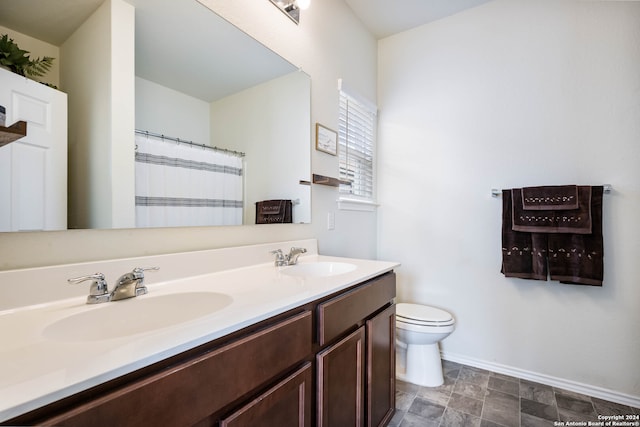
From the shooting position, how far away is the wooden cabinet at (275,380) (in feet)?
1.56

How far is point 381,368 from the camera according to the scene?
1345mm

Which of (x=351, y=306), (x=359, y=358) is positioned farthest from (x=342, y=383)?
(x=351, y=306)

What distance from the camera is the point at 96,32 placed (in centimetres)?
90

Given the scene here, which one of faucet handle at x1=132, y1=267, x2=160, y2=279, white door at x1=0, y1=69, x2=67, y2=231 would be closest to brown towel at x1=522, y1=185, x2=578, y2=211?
faucet handle at x1=132, y1=267, x2=160, y2=279

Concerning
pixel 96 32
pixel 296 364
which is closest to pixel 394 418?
pixel 296 364

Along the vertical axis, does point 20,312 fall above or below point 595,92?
below

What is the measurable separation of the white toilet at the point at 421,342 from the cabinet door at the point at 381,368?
388 millimetres

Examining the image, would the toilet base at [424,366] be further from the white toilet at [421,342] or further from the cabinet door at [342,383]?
the cabinet door at [342,383]

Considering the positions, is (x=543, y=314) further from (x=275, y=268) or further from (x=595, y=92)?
(x=275, y=268)

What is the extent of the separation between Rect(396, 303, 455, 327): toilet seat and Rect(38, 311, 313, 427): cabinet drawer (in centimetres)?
118

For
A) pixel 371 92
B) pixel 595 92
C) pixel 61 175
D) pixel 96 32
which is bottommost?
pixel 61 175

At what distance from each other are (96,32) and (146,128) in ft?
1.00

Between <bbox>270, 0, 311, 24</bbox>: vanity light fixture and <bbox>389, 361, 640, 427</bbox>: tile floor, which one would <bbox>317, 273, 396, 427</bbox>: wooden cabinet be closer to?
<bbox>389, 361, 640, 427</bbox>: tile floor

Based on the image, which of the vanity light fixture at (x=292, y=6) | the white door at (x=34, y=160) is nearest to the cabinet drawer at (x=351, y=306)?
the white door at (x=34, y=160)
